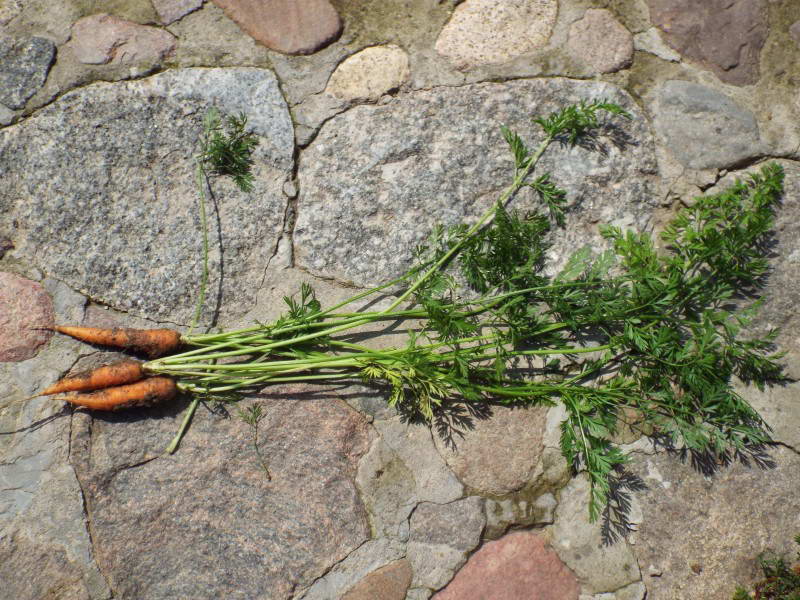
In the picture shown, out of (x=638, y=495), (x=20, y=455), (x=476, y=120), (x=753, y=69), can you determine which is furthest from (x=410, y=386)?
(x=753, y=69)

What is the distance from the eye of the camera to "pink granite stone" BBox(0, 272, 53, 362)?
218 centimetres

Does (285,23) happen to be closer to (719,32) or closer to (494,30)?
(494,30)

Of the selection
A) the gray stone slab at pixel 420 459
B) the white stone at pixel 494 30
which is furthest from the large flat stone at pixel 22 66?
the gray stone slab at pixel 420 459

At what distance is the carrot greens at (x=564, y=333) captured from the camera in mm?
2227

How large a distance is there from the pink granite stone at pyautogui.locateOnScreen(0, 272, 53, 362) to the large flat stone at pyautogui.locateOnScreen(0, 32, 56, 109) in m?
0.69

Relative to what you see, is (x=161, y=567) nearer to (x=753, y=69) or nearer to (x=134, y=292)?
(x=134, y=292)

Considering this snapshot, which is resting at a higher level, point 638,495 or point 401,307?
point 401,307

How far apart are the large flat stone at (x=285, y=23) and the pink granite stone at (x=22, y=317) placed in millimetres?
1307

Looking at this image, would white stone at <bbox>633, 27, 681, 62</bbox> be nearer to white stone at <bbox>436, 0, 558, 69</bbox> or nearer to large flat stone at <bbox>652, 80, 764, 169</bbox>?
large flat stone at <bbox>652, 80, 764, 169</bbox>

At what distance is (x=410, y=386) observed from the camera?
224 centimetres

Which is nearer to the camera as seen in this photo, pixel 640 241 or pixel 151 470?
pixel 151 470

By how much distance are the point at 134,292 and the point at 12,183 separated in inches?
23.6

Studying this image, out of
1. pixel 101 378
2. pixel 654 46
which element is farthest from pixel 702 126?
pixel 101 378

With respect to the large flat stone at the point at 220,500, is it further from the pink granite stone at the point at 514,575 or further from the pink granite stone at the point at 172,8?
the pink granite stone at the point at 172,8
